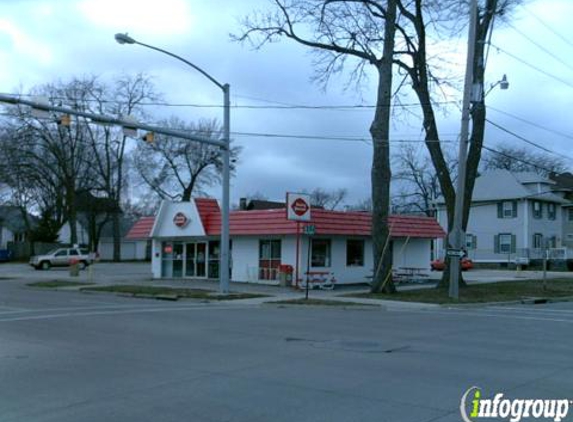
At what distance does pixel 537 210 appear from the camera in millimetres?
63719

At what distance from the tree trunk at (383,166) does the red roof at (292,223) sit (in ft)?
12.1

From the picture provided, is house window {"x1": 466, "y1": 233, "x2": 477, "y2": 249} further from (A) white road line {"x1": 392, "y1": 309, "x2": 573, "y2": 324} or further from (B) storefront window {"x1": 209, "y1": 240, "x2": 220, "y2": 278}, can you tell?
(A) white road line {"x1": 392, "y1": 309, "x2": 573, "y2": 324}

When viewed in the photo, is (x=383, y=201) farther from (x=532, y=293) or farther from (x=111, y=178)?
(x=111, y=178)

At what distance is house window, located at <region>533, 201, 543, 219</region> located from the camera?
6328 centimetres

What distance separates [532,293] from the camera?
28.6m

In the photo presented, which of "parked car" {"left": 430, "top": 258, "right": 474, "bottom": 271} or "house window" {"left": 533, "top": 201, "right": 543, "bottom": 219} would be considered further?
"house window" {"left": 533, "top": 201, "right": 543, "bottom": 219}

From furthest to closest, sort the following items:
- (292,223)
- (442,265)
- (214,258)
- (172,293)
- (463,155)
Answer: (442,265), (214,258), (292,223), (172,293), (463,155)

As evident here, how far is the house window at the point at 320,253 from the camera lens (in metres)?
32.4

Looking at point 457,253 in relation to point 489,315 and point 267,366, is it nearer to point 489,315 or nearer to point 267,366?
point 489,315

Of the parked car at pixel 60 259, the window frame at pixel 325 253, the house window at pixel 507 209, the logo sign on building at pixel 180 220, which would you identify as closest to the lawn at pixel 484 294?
the window frame at pixel 325 253

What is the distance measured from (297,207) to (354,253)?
11.9 m

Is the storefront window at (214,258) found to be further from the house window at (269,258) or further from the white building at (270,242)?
the house window at (269,258)

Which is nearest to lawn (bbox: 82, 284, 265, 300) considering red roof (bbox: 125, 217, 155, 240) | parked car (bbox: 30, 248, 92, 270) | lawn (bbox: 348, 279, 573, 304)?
lawn (bbox: 348, 279, 573, 304)

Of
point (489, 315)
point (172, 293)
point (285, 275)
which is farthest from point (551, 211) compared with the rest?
point (489, 315)
